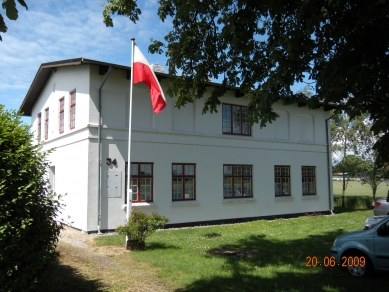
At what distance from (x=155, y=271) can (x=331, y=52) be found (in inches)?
240

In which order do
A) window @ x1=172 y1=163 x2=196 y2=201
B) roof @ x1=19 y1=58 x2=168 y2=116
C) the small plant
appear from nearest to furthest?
the small plant < roof @ x1=19 y1=58 x2=168 y2=116 < window @ x1=172 y1=163 x2=196 y2=201

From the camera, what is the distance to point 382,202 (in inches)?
719

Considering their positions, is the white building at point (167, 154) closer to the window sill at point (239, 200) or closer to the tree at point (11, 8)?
the window sill at point (239, 200)

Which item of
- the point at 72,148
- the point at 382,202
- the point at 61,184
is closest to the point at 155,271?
the point at 72,148

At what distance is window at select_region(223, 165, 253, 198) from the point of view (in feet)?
59.3

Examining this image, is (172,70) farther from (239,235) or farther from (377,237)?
(239,235)

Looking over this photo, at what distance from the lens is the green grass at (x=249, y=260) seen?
6949mm

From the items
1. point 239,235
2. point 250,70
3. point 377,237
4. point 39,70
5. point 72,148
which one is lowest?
point 239,235

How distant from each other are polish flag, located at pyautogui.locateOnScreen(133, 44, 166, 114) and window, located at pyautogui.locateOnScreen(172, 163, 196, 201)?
436cm

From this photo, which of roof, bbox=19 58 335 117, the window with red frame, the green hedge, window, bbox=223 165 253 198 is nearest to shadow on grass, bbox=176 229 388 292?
window, bbox=223 165 253 198

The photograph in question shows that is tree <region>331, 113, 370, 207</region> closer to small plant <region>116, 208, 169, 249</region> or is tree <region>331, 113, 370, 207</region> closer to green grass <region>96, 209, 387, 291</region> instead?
green grass <region>96, 209, 387, 291</region>

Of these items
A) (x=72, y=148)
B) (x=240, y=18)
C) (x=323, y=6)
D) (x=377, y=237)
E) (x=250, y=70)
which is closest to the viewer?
(x=323, y=6)

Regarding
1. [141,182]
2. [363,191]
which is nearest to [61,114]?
[141,182]

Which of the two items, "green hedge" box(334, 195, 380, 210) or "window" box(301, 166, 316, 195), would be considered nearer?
"window" box(301, 166, 316, 195)
